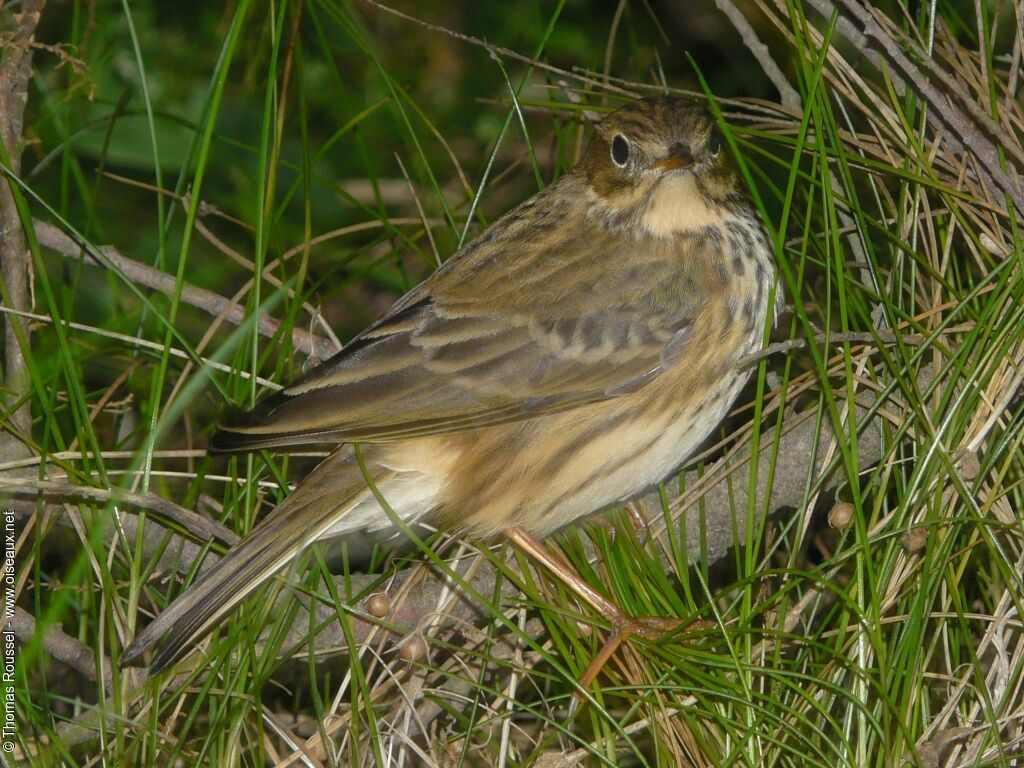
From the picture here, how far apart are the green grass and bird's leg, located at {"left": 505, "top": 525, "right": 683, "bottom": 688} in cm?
5

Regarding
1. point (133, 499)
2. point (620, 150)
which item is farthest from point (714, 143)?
point (133, 499)

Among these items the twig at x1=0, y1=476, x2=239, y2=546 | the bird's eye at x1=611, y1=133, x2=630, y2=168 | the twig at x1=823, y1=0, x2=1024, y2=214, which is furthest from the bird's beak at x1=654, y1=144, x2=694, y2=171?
the twig at x1=0, y1=476, x2=239, y2=546

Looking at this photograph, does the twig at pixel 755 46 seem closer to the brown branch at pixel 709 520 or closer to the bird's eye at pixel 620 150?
the bird's eye at pixel 620 150

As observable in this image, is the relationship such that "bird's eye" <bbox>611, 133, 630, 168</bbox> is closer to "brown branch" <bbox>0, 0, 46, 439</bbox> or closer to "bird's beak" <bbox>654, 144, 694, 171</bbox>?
"bird's beak" <bbox>654, 144, 694, 171</bbox>

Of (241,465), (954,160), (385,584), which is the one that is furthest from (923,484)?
(241,465)

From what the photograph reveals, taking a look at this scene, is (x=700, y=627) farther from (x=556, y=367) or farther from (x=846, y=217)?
(x=846, y=217)

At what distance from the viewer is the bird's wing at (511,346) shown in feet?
10.5

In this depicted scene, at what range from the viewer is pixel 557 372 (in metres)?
3.29

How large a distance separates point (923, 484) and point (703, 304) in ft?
2.69

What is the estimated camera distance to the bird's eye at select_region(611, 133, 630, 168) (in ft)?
11.3

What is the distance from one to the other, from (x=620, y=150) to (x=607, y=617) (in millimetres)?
1302

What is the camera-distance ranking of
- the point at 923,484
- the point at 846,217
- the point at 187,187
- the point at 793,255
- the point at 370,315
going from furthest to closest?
the point at 370,315, the point at 187,187, the point at 793,255, the point at 846,217, the point at 923,484

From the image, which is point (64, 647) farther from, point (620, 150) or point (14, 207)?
point (620, 150)

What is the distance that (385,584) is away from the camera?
10.9 ft
